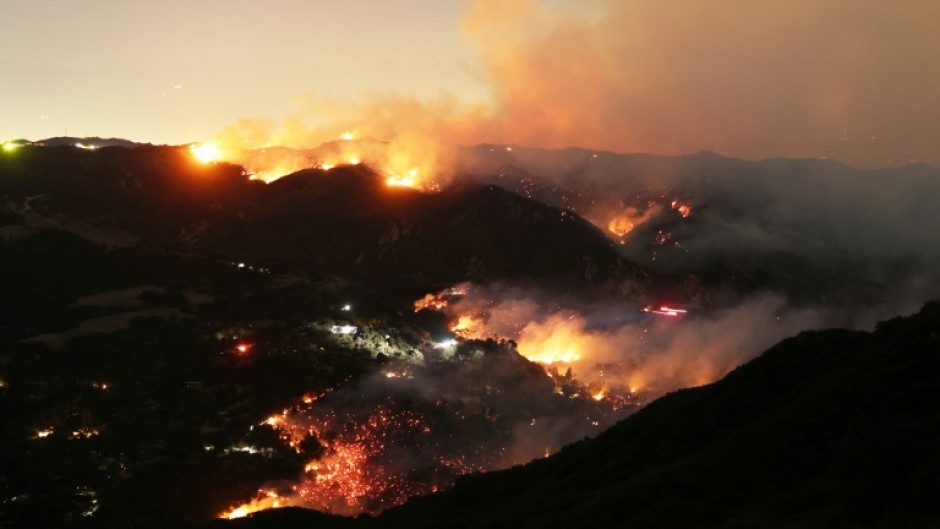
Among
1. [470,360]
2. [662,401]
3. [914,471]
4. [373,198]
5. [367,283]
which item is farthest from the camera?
[373,198]

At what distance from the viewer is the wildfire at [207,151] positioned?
150250 mm

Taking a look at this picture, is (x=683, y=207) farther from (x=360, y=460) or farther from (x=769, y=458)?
(x=769, y=458)

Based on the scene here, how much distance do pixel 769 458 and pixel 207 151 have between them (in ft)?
488

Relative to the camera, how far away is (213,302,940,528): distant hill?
18922 millimetres

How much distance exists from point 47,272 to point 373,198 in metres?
54.3

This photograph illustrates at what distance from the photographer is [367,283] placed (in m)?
99.7

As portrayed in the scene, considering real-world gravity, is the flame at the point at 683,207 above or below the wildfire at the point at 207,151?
below

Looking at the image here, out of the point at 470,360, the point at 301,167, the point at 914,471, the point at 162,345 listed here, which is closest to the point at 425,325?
the point at 470,360

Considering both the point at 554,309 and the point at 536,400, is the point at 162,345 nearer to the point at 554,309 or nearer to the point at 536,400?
the point at 536,400

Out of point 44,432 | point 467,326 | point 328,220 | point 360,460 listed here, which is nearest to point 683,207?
point 328,220

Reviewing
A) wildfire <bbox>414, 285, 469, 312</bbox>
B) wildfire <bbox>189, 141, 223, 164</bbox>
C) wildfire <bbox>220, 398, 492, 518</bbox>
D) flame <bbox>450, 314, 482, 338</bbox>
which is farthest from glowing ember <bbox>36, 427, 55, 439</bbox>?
wildfire <bbox>189, 141, 223, 164</bbox>

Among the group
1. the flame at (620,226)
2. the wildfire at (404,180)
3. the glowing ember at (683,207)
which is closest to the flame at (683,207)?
the glowing ember at (683,207)

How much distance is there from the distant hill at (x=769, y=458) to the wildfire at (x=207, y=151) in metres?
124

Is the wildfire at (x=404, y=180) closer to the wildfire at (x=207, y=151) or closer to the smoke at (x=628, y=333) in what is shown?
the wildfire at (x=207, y=151)
